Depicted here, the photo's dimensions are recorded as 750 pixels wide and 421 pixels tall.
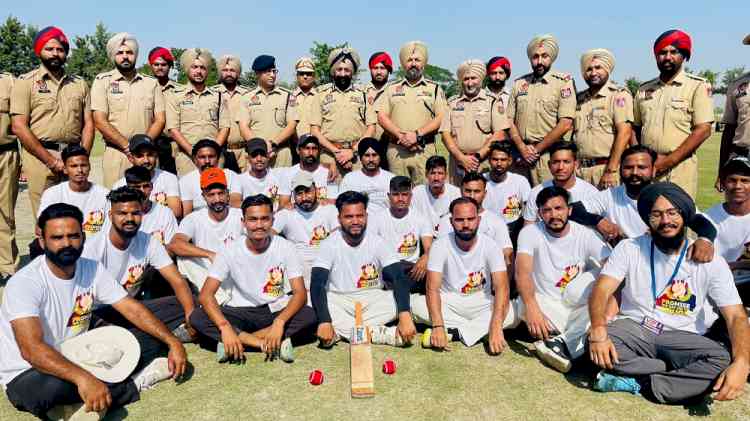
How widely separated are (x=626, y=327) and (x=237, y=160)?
646 cm

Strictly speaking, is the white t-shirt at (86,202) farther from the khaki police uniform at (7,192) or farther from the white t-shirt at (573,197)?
the white t-shirt at (573,197)

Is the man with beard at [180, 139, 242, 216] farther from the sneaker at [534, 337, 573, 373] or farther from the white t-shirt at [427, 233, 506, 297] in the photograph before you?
the sneaker at [534, 337, 573, 373]

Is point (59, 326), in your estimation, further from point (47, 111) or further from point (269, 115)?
point (269, 115)

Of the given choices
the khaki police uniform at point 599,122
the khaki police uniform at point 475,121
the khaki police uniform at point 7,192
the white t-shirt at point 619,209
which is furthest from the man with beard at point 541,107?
the khaki police uniform at point 7,192

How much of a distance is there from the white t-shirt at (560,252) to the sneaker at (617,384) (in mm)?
1188

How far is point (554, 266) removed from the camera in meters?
5.37

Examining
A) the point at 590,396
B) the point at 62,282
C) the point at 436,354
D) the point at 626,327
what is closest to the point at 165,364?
the point at 62,282

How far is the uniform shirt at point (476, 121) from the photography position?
7934mm

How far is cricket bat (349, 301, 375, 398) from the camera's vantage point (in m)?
4.23

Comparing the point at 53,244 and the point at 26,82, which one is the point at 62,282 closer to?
the point at 53,244

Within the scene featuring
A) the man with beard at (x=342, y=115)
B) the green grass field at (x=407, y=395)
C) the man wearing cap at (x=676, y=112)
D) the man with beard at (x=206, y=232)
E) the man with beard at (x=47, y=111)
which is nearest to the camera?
the green grass field at (x=407, y=395)

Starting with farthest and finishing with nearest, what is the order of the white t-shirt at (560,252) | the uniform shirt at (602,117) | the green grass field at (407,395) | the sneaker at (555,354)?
the uniform shirt at (602,117), the white t-shirt at (560,252), the sneaker at (555,354), the green grass field at (407,395)

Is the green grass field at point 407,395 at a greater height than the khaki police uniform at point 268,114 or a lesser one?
lesser

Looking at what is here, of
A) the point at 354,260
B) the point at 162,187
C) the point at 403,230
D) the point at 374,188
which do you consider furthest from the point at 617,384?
the point at 162,187
